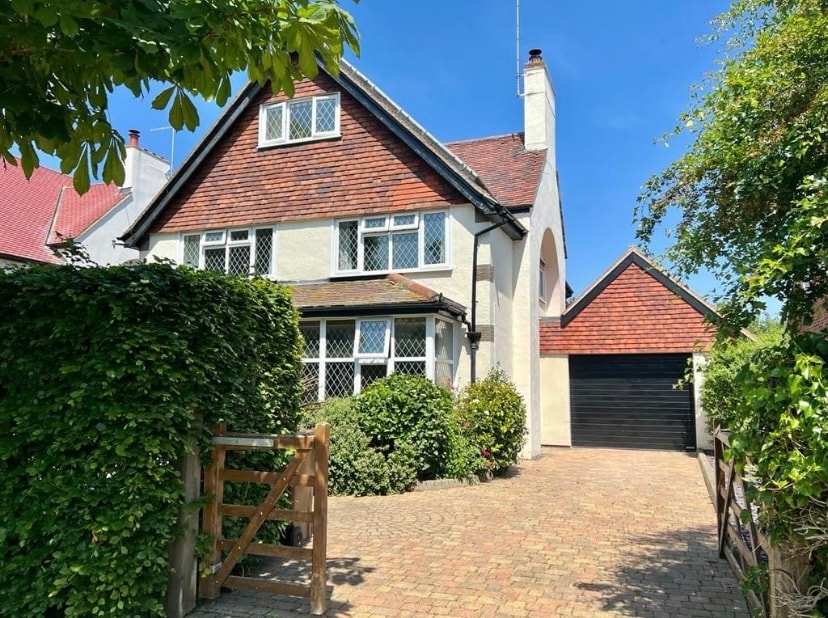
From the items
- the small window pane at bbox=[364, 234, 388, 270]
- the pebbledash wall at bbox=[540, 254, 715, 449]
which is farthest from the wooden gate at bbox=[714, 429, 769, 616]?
the pebbledash wall at bbox=[540, 254, 715, 449]

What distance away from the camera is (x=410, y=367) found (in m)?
12.8

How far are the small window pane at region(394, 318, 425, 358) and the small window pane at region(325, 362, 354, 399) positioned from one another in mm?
1176

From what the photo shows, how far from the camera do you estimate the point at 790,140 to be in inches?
154

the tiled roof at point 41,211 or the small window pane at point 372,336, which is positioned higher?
the tiled roof at point 41,211

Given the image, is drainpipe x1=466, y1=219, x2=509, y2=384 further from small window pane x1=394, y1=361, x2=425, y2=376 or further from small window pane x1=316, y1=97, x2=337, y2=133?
small window pane x1=316, y1=97, x2=337, y2=133

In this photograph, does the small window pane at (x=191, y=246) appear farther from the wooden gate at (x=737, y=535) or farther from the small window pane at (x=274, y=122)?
the wooden gate at (x=737, y=535)

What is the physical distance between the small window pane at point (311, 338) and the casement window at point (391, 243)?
5.93 ft

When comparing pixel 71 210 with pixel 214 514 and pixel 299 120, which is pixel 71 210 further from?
pixel 214 514

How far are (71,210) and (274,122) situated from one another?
41.8ft

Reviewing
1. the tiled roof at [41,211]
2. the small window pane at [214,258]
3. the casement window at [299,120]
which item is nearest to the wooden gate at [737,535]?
the casement window at [299,120]

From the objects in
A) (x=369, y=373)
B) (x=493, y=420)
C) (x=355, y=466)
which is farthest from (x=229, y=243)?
(x=493, y=420)

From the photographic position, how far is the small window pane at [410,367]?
500 inches

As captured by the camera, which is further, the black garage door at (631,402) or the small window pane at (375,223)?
the black garage door at (631,402)

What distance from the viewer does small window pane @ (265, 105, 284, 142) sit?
16.1 meters
